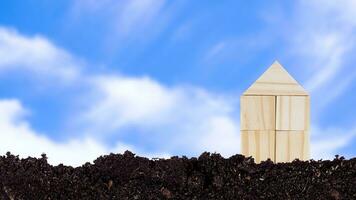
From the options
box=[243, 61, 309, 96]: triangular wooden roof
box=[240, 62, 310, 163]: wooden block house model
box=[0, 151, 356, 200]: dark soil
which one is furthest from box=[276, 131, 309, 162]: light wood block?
box=[0, 151, 356, 200]: dark soil

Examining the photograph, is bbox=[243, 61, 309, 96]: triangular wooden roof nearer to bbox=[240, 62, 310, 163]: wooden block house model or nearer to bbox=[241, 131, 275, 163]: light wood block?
bbox=[240, 62, 310, 163]: wooden block house model

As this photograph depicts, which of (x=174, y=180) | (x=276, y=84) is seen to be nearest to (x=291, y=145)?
(x=276, y=84)

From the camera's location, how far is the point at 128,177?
6824mm

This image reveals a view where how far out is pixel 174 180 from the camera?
22.3ft

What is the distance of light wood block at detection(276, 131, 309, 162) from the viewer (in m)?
8.41

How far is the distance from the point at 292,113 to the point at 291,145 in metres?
0.36

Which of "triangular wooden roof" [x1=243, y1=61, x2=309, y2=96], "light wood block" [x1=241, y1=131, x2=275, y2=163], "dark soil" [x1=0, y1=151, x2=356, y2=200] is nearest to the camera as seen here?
"dark soil" [x1=0, y1=151, x2=356, y2=200]

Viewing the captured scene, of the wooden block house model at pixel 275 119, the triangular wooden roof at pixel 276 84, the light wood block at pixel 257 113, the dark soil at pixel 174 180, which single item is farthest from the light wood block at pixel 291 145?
the dark soil at pixel 174 180

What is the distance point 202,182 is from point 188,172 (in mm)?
163

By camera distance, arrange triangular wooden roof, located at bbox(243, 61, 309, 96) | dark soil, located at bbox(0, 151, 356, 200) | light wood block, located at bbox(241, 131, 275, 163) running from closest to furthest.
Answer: dark soil, located at bbox(0, 151, 356, 200), light wood block, located at bbox(241, 131, 275, 163), triangular wooden roof, located at bbox(243, 61, 309, 96)

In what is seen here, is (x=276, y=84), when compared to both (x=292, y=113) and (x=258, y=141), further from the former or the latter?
(x=258, y=141)

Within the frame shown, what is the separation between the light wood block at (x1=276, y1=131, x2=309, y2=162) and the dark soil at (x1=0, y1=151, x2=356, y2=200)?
1447mm

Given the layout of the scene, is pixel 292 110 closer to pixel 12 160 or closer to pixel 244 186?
pixel 244 186

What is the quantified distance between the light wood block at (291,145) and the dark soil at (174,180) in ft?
4.75
